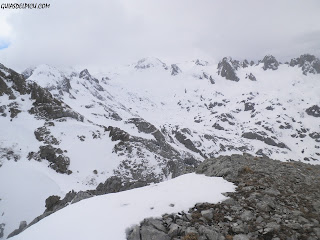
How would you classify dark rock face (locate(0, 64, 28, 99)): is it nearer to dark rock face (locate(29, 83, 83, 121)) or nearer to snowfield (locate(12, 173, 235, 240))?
dark rock face (locate(29, 83, 83, 121))

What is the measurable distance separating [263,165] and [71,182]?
40.1 meters

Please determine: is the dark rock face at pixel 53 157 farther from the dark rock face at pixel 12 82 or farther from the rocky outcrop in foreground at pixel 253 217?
the rocky outcrop in foreground at pixel 253 217

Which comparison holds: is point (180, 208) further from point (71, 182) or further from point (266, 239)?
point (71, 182)

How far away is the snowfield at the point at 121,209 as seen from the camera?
12133mm

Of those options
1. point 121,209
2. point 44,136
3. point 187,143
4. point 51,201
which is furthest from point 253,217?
point 187,143

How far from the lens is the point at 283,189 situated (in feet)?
49.2

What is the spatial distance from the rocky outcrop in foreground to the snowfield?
61cm

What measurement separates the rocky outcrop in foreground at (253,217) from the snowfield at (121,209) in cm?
61

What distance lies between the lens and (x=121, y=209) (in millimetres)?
13602

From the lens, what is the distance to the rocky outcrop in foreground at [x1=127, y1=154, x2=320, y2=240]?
36.1 ft

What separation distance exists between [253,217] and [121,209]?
22.0 ft

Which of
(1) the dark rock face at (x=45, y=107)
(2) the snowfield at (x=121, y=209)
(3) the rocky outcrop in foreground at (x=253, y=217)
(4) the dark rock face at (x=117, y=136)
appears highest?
(1) the dark rock face at (x=45, y=107)

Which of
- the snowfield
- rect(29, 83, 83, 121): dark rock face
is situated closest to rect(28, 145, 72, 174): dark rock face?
rect(29, 83, 83, 121): dark rock face

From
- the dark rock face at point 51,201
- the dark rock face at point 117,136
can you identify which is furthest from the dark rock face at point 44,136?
the dark rock face at point 51,201
